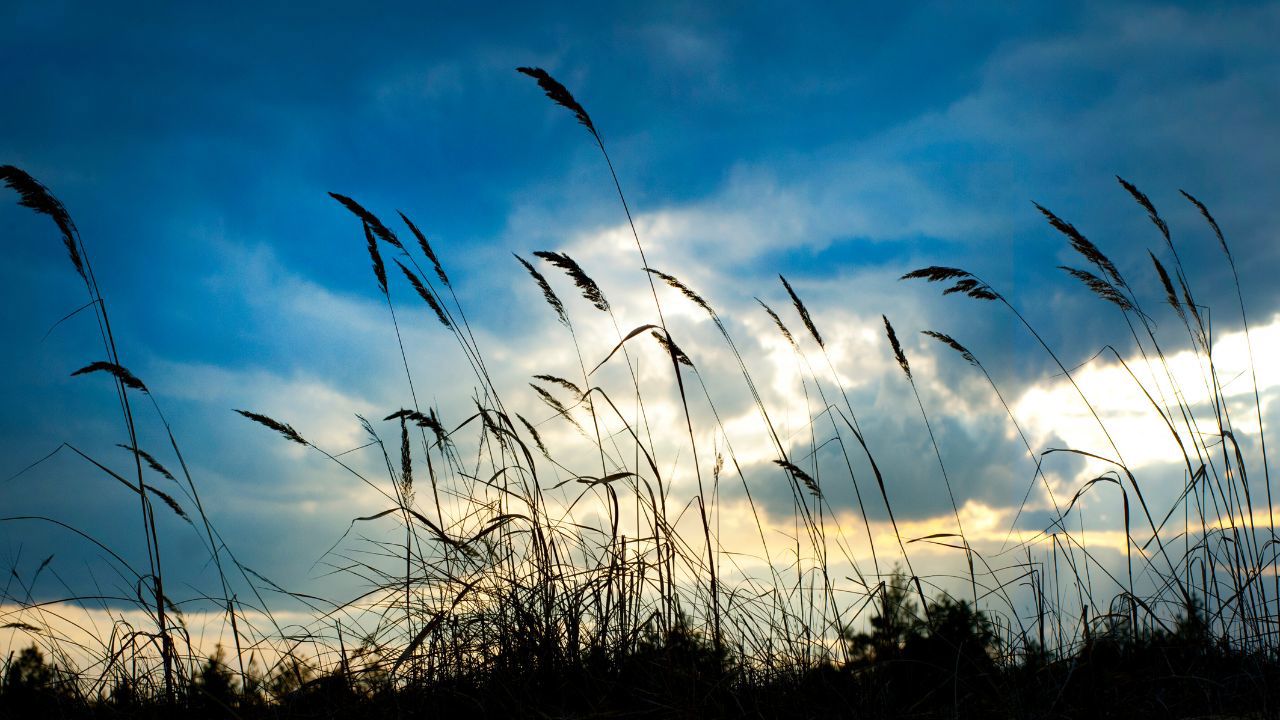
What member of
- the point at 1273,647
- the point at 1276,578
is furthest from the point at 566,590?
the point at 1276,578

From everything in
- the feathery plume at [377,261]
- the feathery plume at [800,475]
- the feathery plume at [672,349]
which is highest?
the feathery plume at [377,261]

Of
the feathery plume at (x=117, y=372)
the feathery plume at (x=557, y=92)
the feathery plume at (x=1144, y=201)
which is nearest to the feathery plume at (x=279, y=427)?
the feathery plume at (x=117, y=372)

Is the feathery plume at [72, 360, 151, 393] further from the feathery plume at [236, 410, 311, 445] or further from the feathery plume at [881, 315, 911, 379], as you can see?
the feathery plume at [881, 315, 911, 379]

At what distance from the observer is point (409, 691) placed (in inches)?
99.0

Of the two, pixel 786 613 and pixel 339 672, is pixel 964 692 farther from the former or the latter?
pixel 339 672

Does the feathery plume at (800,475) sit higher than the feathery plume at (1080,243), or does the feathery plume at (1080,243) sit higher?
the feathery plume at (1080,243)

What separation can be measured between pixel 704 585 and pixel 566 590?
47cm

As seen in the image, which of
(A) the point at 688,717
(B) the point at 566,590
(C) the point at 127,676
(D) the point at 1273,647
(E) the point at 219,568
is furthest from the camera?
(E) the point at 219,568

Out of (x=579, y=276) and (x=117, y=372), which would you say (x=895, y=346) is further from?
(x=117, y=372)

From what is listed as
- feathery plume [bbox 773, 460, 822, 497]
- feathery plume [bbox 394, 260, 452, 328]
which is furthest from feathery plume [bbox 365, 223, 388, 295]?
feathery plume [bbox 773, 460, 822, 497]

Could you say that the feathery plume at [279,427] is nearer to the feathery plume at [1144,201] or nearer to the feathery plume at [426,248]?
the feathery plume at [426,248]

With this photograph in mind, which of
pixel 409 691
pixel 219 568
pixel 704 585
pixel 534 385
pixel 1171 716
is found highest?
pixel 534 385

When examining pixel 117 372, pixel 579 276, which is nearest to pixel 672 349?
pixel 579 276

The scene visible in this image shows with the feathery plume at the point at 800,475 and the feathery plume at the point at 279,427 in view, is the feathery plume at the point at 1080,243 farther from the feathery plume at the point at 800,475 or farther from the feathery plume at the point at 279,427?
the feathery plume at the point at 279,427
